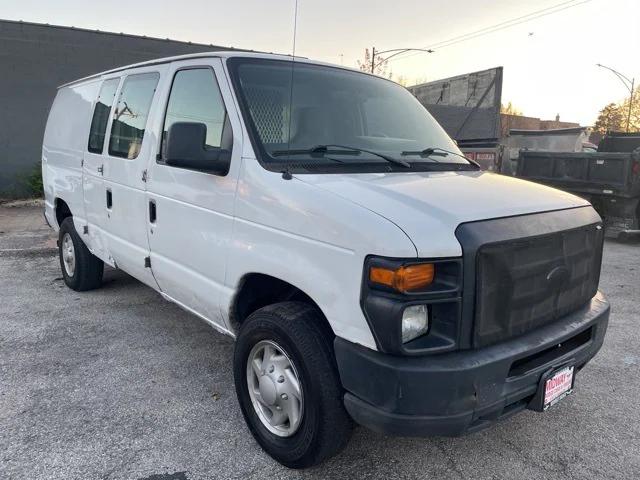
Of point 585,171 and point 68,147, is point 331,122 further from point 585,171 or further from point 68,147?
point 585,171

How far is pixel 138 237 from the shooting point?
3.94 metres

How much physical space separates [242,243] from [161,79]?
166 cm

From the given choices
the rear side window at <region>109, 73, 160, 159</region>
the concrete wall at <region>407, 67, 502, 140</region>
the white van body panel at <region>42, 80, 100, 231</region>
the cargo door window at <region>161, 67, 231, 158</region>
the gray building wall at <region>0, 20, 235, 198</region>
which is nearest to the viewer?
the cargo door window at <region>161, 67, 231, 158</region>

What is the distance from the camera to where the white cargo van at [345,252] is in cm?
217

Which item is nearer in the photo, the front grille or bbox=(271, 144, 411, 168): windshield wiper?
the front grille

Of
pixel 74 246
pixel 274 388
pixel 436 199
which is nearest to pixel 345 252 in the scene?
pixel 436 199

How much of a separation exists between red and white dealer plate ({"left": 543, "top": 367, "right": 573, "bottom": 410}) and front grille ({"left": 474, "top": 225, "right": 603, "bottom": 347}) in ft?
0.87

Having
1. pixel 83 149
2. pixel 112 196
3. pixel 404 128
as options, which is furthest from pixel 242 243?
pixel 83 149

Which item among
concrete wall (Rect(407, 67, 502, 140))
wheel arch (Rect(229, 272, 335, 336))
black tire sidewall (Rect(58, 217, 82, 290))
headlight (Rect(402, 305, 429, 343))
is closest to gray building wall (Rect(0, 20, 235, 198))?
black tire sidewall (Rect(58, 217, 82, 290))

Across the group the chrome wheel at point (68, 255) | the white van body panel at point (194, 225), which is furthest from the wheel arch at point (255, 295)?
the chrome wheel at point (68, 255)

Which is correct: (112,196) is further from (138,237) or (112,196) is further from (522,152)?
(522,152)

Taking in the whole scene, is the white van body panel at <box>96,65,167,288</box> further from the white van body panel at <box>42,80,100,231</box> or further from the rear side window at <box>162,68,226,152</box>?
the white van body panel at <box>42,80,100,231</box>

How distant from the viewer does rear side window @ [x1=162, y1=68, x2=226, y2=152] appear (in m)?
3.17

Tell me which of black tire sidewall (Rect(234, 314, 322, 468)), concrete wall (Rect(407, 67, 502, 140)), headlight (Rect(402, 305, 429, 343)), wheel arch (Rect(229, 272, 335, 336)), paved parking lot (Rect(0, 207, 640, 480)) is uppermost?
concrete wall (Rect(407, 67, 502, 140))
